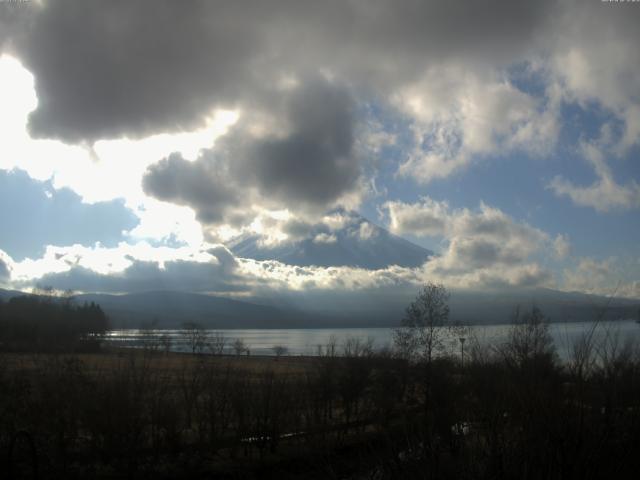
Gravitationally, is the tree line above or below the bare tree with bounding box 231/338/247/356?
above

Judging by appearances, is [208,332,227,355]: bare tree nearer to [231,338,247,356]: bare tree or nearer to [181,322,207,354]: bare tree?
[181,322,207,354]: bare tree

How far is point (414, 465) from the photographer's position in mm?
7473

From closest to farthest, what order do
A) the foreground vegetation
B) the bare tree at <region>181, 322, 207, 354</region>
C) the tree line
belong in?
the foreground vegetation → the tree line → the bare tree at <region>181, 322, 207, 354</region>

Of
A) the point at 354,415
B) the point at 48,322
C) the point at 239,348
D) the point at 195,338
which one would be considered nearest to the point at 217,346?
the point at 239,348

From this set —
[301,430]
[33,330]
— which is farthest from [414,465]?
[33,330]

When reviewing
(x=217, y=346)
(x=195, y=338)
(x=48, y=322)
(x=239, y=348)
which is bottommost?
(x=195, y=338)

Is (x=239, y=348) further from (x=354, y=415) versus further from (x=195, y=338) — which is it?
(x=354, y=415)

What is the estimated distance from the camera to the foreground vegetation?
7406 millimetres

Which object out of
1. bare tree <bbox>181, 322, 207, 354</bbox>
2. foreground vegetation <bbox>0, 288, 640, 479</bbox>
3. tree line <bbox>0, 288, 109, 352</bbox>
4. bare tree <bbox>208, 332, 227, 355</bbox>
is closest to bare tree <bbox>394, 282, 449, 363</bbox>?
foreground vegetation <bbox>0, 288, 640, 479</bbox>

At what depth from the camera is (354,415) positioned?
120 feet

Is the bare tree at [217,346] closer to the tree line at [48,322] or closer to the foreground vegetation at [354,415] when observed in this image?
the tree line at [48,322]

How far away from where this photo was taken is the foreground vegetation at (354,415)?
741 centimetres

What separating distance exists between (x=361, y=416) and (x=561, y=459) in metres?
29.6

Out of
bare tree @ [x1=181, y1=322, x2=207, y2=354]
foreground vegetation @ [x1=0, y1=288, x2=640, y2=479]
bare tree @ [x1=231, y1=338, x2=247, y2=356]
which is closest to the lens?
foreground vegetation @ [x1=0, y1=288, x2=640, y2=479]
